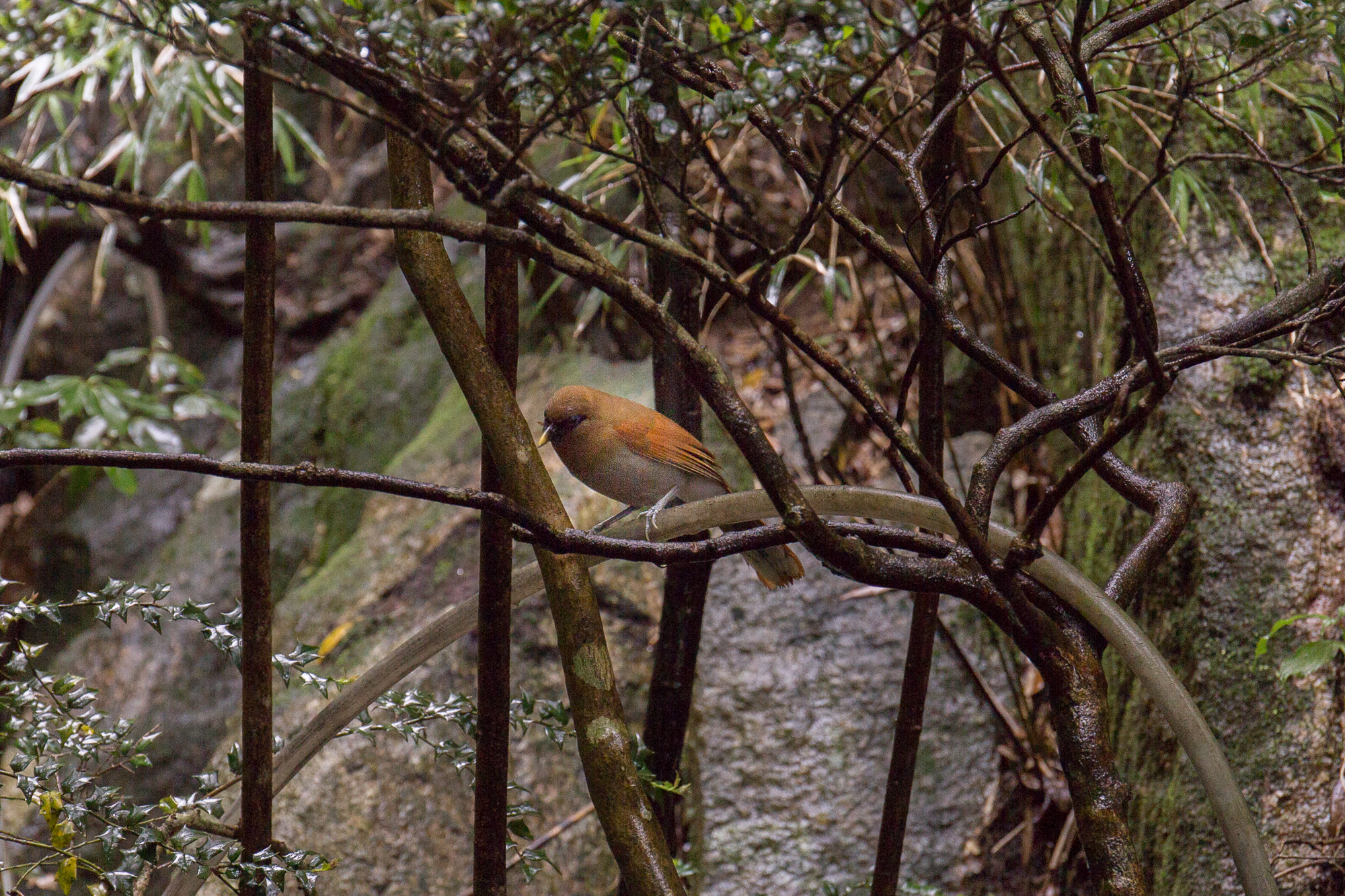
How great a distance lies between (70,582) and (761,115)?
200 inches

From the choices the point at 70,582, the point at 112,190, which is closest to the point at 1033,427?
the point at 112,190

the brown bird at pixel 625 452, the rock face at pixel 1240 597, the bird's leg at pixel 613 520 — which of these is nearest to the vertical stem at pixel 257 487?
the bird's leg at pixel 613 520

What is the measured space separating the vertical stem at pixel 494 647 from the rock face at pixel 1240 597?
1.25 meters

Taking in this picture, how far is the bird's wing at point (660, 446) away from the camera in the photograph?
6.92 feet

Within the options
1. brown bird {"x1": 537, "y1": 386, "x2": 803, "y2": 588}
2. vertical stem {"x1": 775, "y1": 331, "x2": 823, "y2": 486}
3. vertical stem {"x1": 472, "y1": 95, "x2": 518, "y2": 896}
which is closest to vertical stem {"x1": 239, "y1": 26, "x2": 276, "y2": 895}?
vertical stem {"x1": 472, "y1": 95, "x2": 518, "y2": 896}

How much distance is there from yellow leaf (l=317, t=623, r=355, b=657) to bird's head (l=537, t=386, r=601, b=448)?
1027mm

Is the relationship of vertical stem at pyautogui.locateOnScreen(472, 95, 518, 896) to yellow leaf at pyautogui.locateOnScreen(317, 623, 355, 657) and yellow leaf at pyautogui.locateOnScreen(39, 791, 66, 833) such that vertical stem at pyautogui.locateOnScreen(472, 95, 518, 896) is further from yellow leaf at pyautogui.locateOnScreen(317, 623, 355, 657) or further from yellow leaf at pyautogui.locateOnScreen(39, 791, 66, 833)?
yellow leaf at pyautogui.locateOnScreen(317, 623, 355, 657)

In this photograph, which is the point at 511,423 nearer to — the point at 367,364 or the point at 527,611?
the point at 527,611

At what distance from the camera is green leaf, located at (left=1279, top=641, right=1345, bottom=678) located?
1568 millimetres

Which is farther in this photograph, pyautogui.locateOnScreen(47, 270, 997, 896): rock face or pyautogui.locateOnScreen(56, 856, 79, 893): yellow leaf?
pyautogui.locateOnScreen(47, 270, 997, 896): rock face

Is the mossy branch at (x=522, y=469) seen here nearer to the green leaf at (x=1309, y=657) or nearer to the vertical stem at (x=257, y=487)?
the vertical stem at (x=257, y=487)

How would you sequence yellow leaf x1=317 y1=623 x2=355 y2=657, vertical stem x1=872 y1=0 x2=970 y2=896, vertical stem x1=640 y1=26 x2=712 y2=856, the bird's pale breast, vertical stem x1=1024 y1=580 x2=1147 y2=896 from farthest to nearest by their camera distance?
yellow leaf x1=317 y1=623 x2=355 y2=657 < the bird's pale breast < vertical stem x1=640 y1=26 x2=712 y2=856 < vertical stem x1=872 y1=0 x2=970 y2=896 < vertical stem x1=1024 y1=580 x2=1147 y2=896

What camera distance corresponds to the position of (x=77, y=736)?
4.38 ft

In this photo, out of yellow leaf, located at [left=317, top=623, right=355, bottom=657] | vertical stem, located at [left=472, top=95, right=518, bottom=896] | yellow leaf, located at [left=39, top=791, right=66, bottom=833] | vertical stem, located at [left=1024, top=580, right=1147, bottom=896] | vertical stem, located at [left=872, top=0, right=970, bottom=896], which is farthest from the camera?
yellow leaf, located at [left=317, top=623, right=355, bottom=657]
